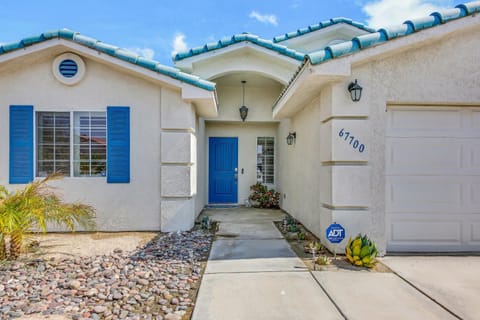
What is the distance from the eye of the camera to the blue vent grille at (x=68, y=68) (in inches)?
245

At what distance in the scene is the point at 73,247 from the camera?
535 centimetres

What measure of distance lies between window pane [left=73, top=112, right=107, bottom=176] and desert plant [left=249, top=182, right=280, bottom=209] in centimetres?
561

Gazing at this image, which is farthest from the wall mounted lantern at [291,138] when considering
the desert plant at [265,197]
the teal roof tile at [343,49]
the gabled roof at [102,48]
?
the teal roof tile at [343,49]

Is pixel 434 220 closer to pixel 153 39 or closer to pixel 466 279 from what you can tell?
pixel 466 279

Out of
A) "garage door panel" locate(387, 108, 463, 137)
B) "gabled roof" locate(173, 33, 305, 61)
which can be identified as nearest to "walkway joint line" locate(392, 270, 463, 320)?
"garage door panel" locate(387, 108, 463, 137)

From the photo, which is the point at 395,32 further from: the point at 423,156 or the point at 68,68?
the point at 68,68

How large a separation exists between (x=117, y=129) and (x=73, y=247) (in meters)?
2.52

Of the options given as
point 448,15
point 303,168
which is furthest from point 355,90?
point 303,168

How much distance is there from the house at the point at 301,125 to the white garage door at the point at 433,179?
17 millimetres

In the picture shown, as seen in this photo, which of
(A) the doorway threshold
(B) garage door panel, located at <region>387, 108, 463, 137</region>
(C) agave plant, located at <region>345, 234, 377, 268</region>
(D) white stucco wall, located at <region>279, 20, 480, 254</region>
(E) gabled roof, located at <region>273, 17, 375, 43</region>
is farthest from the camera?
(A) the doorway threshold

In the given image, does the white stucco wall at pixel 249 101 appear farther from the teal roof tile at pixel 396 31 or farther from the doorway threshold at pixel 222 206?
the teal roof tile at pixel 396 31

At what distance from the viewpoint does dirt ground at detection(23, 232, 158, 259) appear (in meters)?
5.03

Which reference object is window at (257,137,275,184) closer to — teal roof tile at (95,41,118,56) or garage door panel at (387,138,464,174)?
teal roof tile at (95,41,118,56)

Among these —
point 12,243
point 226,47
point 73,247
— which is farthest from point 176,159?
point 226,47
